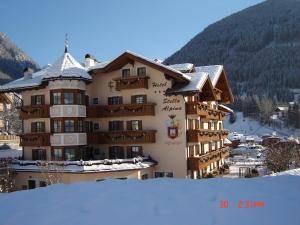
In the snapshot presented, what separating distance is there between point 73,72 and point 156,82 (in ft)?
21.8

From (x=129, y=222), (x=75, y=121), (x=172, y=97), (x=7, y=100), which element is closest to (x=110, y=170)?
(x=75, y=121)

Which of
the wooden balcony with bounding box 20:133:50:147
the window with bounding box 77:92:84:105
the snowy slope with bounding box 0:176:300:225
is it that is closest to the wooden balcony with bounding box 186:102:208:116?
the window with bounding box 77:92:84:105

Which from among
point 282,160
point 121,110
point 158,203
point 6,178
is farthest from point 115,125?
point 158,203

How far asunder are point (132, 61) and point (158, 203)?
24075 mm

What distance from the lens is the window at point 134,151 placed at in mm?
32844

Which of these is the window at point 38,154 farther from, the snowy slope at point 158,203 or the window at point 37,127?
the snowy slope at point 158,203

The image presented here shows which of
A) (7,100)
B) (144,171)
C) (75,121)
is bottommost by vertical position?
(144,171)

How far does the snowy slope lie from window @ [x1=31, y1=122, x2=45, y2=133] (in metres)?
21.0

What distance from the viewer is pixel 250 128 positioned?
14288 cm

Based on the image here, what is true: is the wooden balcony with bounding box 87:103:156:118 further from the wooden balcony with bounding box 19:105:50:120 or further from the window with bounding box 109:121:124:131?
the wooden balcony with bounding box 19:105:50:120

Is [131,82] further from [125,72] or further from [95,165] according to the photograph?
[95,165]

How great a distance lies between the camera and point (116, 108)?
109 feet

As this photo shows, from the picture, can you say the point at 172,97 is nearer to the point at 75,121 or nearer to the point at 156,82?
the point at 156,82

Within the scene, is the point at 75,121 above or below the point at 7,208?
above
